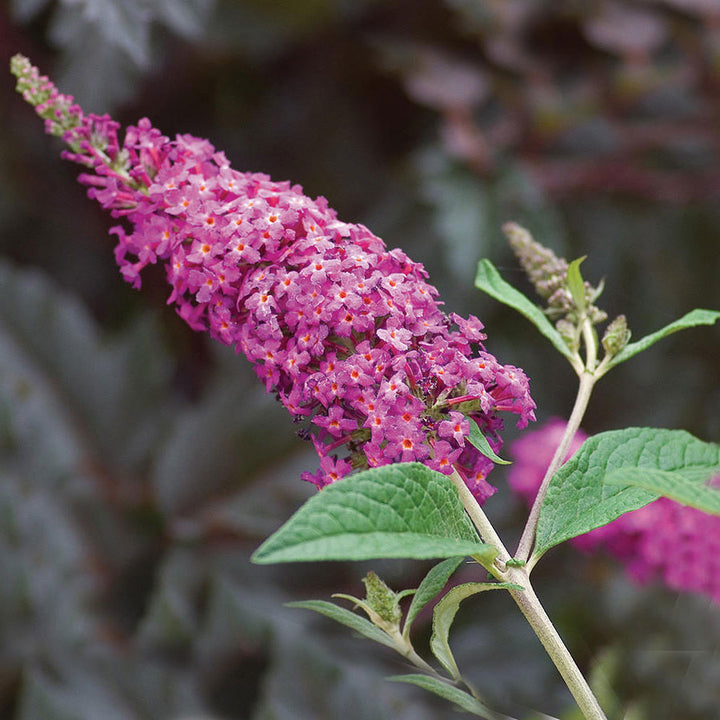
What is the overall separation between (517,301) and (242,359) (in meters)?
0.67

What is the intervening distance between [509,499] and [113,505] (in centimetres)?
49

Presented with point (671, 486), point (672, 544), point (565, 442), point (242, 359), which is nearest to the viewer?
point (671, 486)

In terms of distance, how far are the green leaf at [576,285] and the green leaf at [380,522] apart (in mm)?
169

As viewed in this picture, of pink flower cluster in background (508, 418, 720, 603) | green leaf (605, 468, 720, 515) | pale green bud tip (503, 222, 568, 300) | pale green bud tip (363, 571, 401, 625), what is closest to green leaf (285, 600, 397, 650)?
pale green bud tip (363, 571, 401, 625)

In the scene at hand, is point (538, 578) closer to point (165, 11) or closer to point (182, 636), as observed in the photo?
point (182, 636)

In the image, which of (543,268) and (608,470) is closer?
(608,470)

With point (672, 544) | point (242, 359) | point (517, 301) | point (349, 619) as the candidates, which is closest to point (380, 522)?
point (349, 619)

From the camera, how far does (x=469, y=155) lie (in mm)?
1111

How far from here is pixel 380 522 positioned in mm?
348

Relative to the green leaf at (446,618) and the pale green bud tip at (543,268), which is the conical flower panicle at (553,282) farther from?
the green leaf at (446,618)

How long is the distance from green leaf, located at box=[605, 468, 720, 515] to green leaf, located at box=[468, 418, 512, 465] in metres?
0.07

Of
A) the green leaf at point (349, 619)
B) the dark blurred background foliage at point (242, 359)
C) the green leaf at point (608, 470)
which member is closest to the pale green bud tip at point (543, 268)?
the green leaf at point (608, 470)

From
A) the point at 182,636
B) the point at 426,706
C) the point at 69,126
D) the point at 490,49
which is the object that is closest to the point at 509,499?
the point at 426,706

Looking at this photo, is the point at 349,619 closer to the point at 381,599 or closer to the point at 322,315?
the point at 381,599
